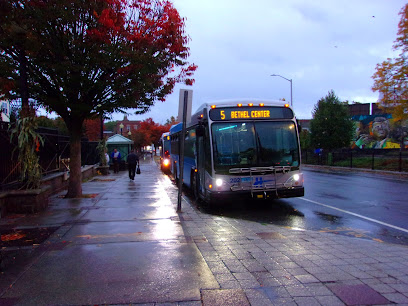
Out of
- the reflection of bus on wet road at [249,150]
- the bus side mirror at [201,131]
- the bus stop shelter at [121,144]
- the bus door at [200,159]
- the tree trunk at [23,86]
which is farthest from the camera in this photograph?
the bus stop shelter at [121,144]

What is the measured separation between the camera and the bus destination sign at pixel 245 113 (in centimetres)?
913

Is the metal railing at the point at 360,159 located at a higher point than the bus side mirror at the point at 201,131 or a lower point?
lower

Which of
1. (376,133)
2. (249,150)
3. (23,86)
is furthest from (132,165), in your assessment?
(376,133)

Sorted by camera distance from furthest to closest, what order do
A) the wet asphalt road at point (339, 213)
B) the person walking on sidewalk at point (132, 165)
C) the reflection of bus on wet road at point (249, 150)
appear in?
the person walking on sidewalk at point (132, 165) → the reflection of bus on wet road at point (249, 150) → the wet asphalt road at point (339, 213)

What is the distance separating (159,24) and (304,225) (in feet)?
22.7

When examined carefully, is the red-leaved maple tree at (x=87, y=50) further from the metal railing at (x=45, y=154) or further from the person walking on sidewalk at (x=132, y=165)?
the person walking on sidewalk at (x=132, y=165)

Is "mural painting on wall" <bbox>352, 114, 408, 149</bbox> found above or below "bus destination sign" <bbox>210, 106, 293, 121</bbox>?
above

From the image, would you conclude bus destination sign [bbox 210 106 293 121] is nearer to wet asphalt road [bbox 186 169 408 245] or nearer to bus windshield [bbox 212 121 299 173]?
bus windshield [bbox 212 121 299 173]

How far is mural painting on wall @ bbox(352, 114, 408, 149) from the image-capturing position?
156 ft

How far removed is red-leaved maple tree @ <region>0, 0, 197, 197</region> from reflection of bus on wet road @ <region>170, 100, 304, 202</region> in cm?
231

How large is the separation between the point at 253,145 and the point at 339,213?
9.56ft

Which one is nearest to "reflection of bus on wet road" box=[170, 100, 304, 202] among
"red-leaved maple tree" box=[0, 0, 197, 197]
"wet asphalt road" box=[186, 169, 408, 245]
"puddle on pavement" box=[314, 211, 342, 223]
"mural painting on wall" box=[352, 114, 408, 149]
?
"wet asphalt road" box=[186, 169, 408, 245]

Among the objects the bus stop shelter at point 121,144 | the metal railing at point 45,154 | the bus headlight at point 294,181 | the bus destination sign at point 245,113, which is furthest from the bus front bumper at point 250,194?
the bus stop shelter at point 121,144

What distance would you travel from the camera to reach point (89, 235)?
6.22 metres
